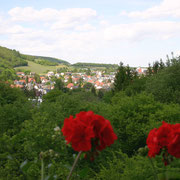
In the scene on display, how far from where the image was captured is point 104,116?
20.7 m

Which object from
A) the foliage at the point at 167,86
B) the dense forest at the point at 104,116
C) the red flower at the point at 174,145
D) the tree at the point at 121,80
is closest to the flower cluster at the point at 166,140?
the red flower at the point at 174,145

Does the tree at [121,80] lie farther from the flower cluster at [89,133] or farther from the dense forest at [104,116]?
the flower cluster at [89,133]

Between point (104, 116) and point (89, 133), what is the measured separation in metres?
18.9

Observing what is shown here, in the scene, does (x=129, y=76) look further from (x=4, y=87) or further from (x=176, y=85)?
(x=4, y=87)

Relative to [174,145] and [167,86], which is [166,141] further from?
[167,86]

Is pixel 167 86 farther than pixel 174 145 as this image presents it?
Yes

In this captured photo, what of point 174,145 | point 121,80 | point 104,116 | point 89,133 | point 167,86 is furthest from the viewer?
point 121,80

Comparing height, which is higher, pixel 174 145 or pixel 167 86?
pixel 174 145

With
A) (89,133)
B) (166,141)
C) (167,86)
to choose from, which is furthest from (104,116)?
(89,133)

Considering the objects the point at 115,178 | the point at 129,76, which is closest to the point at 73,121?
the point at 115,178

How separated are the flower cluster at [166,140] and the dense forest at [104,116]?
25 centimetres

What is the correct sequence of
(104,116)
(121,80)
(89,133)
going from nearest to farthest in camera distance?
(89,133)
(104,116)
(121,80)

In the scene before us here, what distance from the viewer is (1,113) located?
21.7 meters

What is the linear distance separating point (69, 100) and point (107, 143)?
19.9 m
